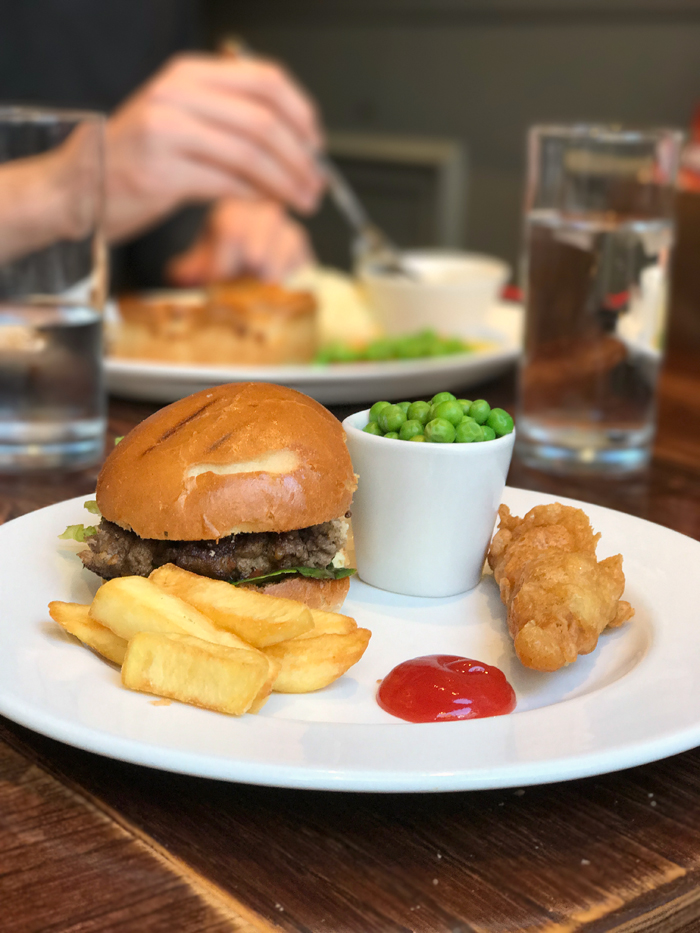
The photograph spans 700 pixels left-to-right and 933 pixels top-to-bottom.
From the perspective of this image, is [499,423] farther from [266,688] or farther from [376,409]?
[266,688]

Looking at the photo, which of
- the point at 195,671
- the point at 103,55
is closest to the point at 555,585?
the point at 195,671

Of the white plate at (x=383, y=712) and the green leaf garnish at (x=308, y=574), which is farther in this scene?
the green leaf garnish at (x=308, y=574)

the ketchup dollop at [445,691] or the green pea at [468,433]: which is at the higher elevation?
the green pea at [468,433]

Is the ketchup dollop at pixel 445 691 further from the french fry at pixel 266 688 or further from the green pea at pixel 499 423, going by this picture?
→ the green pea at pixel 499 423

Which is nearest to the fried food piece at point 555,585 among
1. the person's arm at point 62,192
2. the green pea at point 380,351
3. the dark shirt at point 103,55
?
the person's arm at point 62,192

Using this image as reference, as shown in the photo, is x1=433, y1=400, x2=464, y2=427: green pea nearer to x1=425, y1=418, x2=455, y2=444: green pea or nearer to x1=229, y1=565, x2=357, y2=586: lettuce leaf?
x1=425, y1=418, x2=455, y2=444: green pea

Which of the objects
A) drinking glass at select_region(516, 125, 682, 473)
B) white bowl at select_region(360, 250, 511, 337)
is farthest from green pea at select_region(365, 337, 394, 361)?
drinking glass at select_region(516, 125, 682, 473)

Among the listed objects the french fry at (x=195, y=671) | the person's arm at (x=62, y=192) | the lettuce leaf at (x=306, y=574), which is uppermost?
the person's arm at (x=62, y=192)

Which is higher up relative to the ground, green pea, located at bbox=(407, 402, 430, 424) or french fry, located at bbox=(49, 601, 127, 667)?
green pea, located at bbox=(407, 402, 430, 424)
